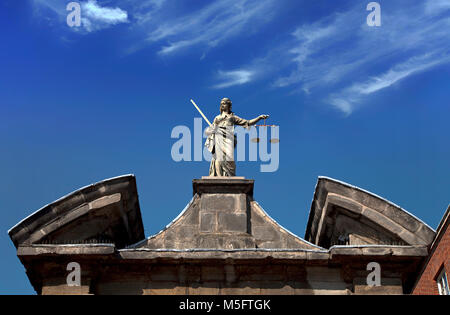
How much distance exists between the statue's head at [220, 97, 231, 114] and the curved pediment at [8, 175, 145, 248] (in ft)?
10.5

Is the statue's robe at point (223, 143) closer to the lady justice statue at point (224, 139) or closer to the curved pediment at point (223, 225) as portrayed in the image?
the lady justice statue at point (224, 139)

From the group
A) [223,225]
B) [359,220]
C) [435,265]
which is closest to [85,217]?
[223,225]

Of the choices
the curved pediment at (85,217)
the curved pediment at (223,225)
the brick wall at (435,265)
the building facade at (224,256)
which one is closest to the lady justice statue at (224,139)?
the curved pediment at (223,225)

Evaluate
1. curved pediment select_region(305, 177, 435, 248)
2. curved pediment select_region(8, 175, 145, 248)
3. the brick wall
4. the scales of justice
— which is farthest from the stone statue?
the brick wall

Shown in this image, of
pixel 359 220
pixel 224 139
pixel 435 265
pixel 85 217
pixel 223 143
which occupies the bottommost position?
pixel 435 265

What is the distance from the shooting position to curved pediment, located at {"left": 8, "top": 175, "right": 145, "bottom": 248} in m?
17.7

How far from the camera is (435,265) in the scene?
1841 cm

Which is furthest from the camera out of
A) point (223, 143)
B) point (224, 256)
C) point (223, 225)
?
point (223, 143)

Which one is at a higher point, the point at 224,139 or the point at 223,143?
the point at 224,139

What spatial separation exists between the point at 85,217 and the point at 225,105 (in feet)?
15.9

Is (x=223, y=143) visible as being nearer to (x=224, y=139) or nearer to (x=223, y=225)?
(x=224, y=139)

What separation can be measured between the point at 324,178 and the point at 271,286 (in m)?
2.99

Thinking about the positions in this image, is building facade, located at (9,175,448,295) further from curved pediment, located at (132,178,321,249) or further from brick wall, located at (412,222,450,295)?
brick wall, located at (412,222,450,295)
